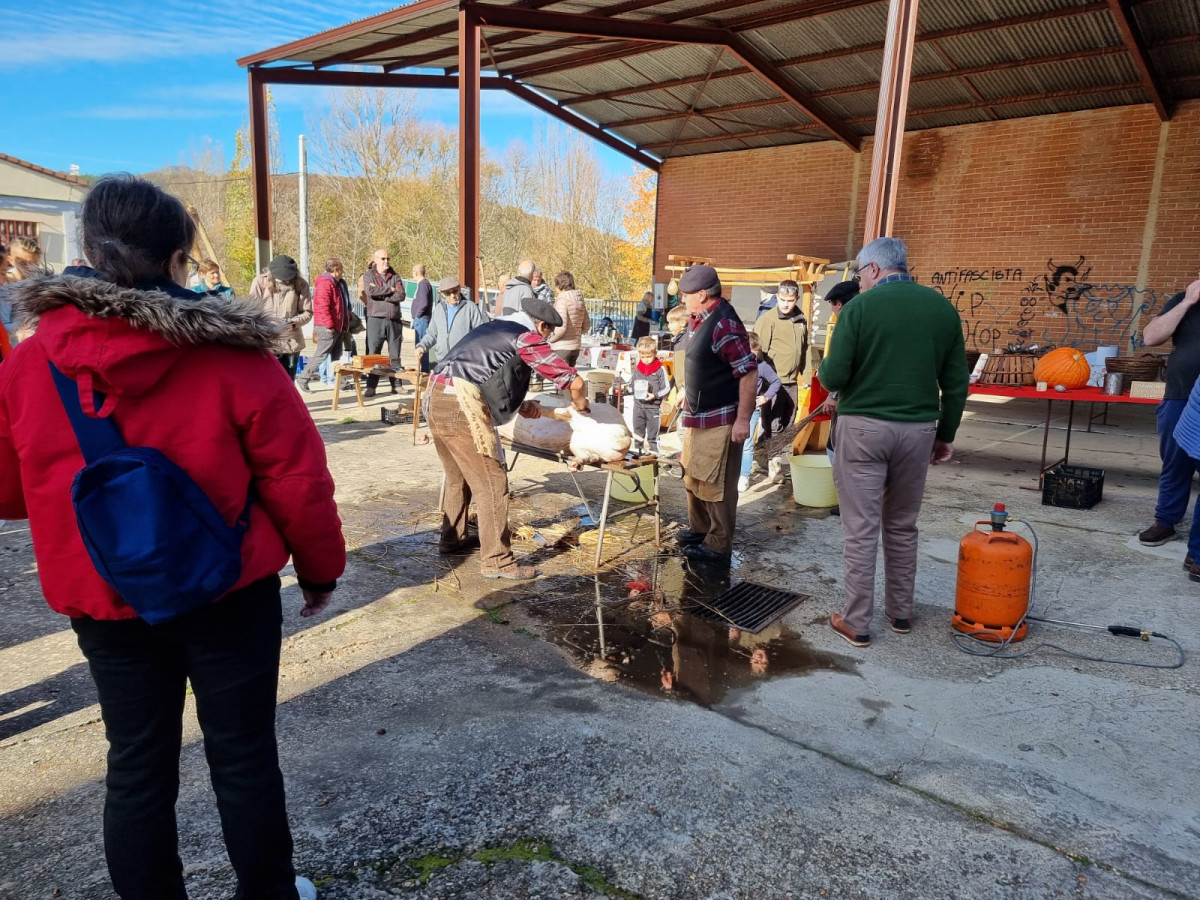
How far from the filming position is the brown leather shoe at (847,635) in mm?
4062

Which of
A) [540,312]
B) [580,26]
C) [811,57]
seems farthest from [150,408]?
[811,57]

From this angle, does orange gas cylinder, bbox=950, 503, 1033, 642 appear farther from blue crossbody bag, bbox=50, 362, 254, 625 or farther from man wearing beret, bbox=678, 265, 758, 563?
blue crossbody bag, bbox=50, 362, 254, 625

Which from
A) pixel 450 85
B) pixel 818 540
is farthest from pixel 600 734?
pixel 450 85

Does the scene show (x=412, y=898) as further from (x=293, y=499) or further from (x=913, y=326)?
(x=913, y=326)

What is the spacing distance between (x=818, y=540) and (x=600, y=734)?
10.7 feet

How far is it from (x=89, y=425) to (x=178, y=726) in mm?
772

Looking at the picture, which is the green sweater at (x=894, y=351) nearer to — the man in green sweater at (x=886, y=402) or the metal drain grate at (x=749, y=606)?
the man in green sweater at (x=886, y=402)

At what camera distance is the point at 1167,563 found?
5.39 metres

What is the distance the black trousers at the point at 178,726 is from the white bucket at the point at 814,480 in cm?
537

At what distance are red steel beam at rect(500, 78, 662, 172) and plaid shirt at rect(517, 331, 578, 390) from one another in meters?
11.4

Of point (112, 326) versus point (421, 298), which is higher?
point (421, 298)

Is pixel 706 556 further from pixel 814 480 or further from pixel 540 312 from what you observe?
pixel 540 312

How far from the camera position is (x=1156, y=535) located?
18.8 feet

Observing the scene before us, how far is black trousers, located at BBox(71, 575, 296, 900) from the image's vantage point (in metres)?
1.77
